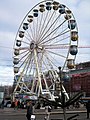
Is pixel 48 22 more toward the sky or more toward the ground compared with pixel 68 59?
more toward the sky

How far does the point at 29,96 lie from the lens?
160ft

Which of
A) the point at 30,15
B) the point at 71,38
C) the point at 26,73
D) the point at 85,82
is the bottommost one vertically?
the point at 85,82

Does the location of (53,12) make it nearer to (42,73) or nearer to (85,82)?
(42,73)

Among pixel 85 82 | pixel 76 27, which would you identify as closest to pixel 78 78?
pixel 85 82

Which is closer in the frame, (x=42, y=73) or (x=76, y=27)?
(x=76, y=27)

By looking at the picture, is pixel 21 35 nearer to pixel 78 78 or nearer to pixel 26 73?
pixel 26 73

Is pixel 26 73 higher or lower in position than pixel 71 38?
lower

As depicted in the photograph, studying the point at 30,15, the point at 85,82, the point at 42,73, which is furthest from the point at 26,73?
the point at 85,82

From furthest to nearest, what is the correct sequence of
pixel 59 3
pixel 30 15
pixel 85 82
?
pixel 85 82, pixel 30 15, pixel 59 3

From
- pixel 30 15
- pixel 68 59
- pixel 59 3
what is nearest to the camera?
pixel 68 59

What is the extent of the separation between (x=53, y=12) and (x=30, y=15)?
5.12m

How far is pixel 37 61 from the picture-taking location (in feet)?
151

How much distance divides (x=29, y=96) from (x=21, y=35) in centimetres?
987

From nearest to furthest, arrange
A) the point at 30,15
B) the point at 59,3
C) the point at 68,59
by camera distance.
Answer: the point at 68,59 → the point at 59,3 → the point at 30,15
